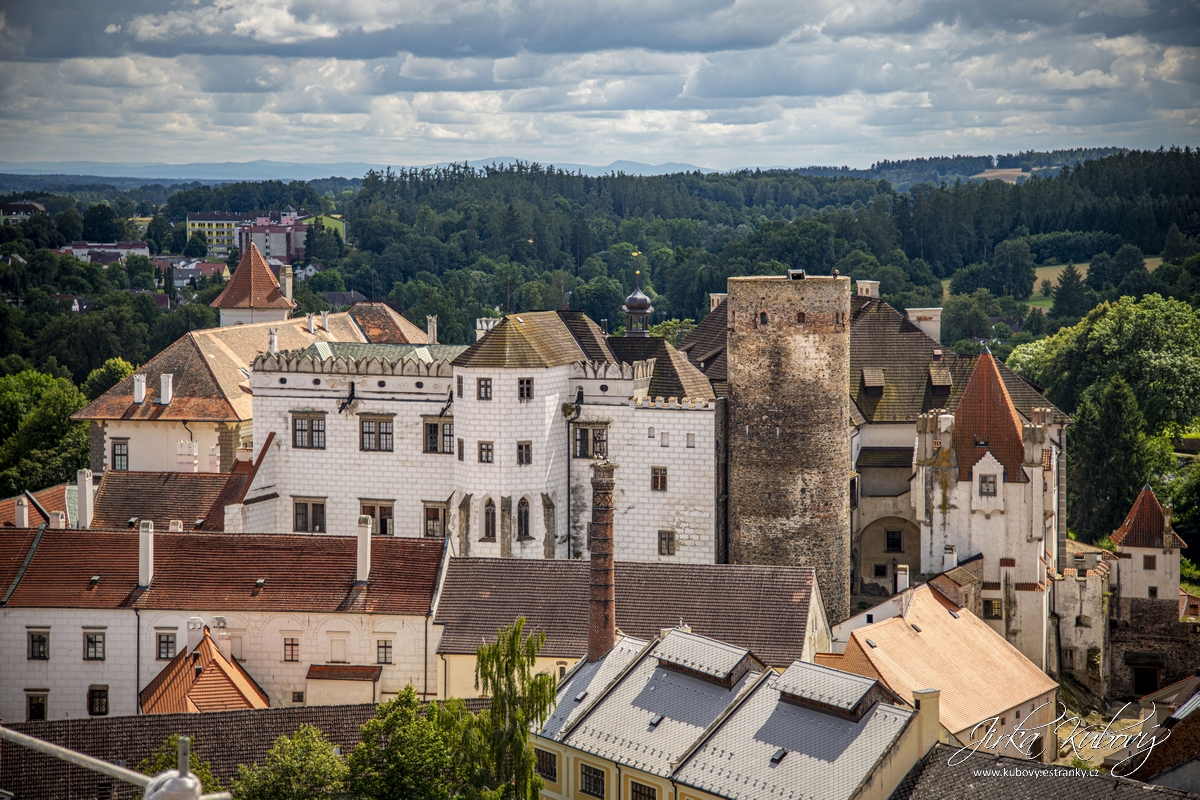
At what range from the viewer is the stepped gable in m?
64.9

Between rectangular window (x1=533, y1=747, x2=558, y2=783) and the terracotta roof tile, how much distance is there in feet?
38.5

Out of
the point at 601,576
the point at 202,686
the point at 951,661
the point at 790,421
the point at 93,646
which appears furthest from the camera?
the point at 790,421

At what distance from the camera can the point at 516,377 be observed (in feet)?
203

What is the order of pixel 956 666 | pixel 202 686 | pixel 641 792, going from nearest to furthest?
pixel 641 792, pixel 202 686, pixel 956 666

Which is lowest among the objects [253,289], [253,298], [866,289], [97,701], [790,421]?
[97,701]

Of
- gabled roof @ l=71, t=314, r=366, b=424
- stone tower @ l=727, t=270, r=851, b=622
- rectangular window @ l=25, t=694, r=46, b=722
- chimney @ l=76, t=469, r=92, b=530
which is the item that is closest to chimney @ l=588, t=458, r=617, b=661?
stone tower @ l=727, t=270, r=851, b=622

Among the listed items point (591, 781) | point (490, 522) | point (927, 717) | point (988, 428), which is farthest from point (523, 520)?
point (927, 717)

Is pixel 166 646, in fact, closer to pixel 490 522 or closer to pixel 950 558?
pixel 490 522

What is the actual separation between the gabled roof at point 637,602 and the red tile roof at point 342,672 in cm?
242

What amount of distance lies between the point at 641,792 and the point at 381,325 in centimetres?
6070

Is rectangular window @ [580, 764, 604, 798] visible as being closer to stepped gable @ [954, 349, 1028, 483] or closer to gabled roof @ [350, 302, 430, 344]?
stepped gable @ [954, 349, 1028, 483]

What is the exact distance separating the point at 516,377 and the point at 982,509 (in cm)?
1982

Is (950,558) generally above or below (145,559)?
below

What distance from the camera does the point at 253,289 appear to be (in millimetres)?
100750
